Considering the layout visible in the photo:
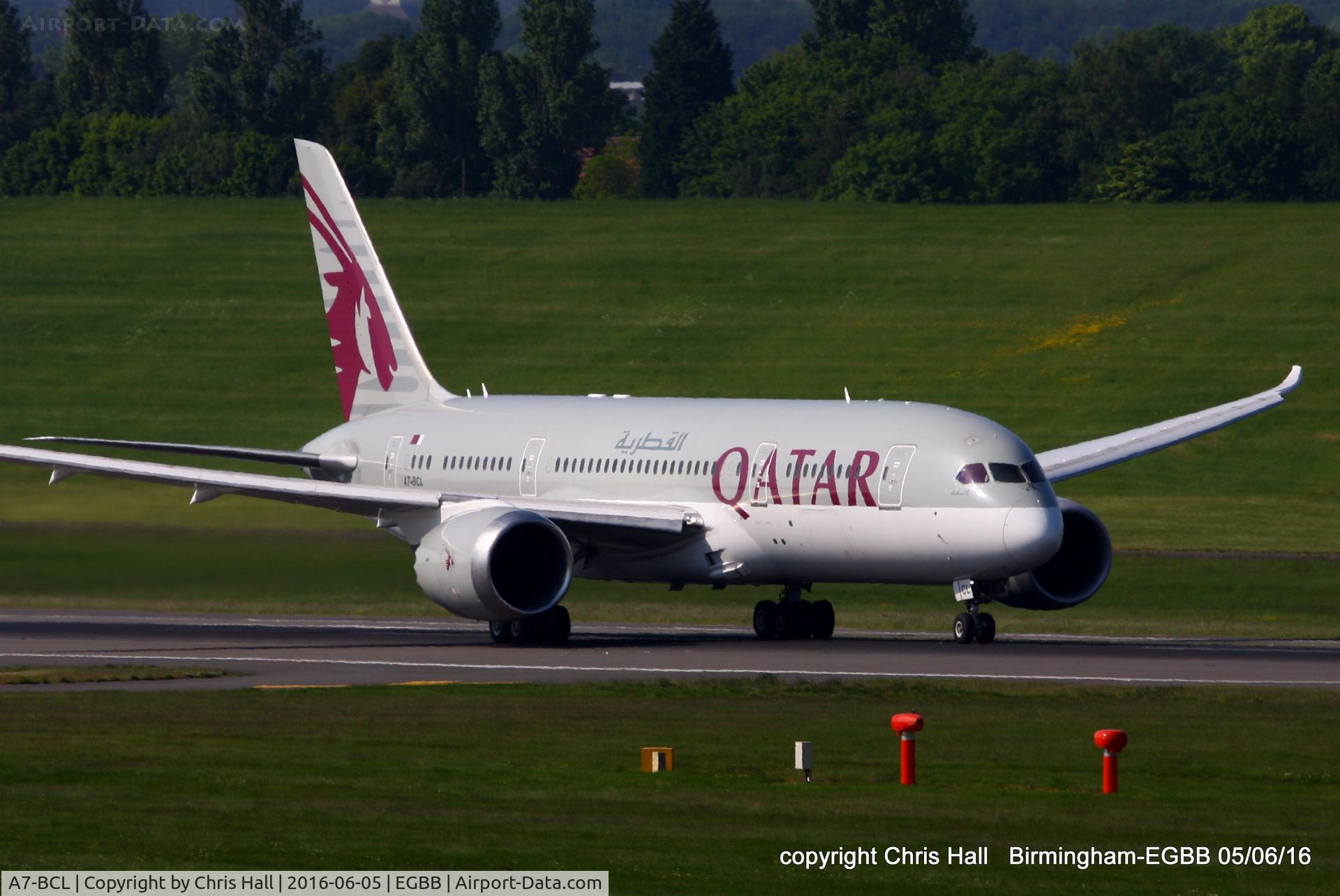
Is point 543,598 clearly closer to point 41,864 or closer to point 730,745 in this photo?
point 730,745

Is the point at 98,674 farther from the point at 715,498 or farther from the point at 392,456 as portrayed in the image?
the point at 392,456

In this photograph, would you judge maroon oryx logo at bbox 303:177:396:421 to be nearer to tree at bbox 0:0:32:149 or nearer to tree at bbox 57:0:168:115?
tree at bbox 57:0:168:115

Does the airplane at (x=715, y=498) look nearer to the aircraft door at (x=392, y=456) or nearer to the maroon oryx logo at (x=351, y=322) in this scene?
the aircraft door at (x=392, y=456)

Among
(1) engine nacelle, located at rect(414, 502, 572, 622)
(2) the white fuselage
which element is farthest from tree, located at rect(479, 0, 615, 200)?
(1) engine nacelle, located at rect(414, 502, 572, 622)

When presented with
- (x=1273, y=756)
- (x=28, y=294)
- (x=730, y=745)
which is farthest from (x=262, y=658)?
(x=28, y=294)

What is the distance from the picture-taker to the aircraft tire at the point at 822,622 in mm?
41688

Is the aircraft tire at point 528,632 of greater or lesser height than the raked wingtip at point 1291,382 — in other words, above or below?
below

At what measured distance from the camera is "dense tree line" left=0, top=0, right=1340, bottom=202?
5458 inches

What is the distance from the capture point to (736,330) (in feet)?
302

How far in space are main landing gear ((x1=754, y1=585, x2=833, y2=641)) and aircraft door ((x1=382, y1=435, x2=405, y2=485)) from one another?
895 centimetres

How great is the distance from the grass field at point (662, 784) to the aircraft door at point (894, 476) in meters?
7.47

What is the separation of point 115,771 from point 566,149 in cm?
15559

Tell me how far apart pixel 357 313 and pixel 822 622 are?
13541 mm

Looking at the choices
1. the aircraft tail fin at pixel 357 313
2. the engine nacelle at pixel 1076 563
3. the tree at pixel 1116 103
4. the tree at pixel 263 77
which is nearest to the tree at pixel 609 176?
the tree at pixel 263 77
